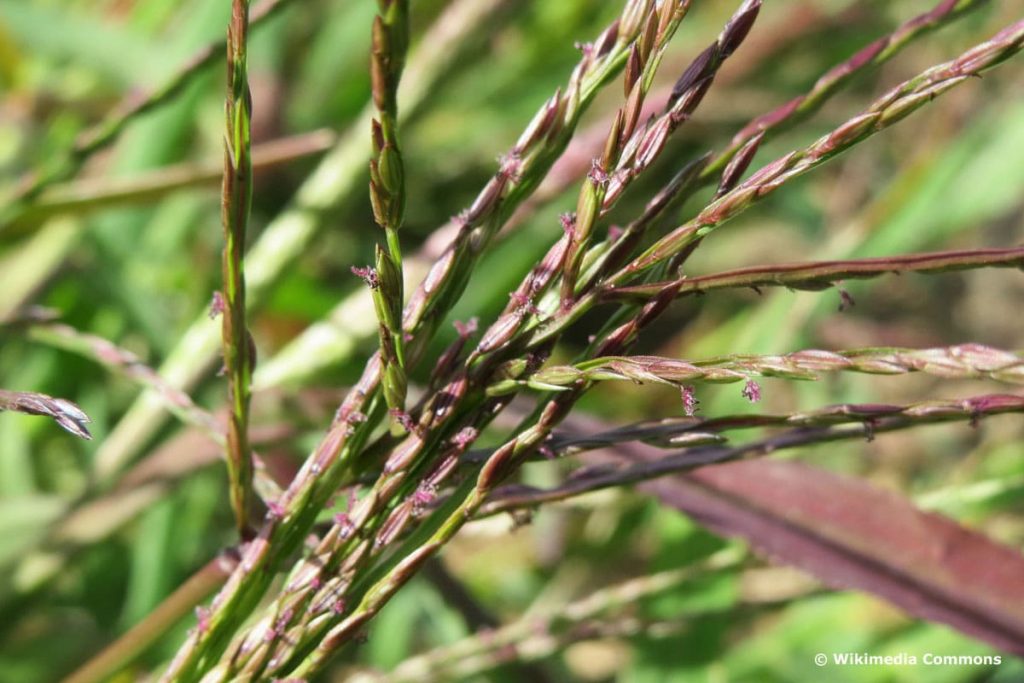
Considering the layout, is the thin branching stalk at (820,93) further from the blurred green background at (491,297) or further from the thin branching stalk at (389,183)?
the blurred green background at (491,297)

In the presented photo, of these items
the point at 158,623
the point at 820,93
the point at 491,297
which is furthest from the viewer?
the point at 491,297

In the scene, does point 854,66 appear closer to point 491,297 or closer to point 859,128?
point 859,128

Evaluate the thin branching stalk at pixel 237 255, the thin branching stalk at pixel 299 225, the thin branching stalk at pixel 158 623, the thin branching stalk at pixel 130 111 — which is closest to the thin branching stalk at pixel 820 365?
the thin branching stalk at pixel 237 255

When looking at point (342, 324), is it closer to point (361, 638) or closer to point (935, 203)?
point (361, 638)

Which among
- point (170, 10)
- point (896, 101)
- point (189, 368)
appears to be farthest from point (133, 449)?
point (170, 10)

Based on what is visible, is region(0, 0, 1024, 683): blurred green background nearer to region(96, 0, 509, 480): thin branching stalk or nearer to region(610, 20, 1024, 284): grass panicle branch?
region(96, 0, 509, 480): thin branching stalk

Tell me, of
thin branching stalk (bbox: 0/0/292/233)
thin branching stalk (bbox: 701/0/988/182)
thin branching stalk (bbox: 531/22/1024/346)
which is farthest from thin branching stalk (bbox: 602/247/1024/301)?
thin branching stalk (bbox: 0/0/292/233)

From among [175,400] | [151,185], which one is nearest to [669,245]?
Result: [175,400]
